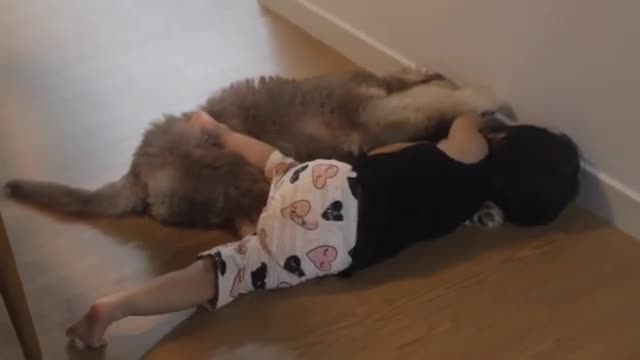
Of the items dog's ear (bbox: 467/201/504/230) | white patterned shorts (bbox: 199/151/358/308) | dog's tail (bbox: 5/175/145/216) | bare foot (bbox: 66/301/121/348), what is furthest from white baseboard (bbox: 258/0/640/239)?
bare foot (bbox: 66/301/121/348)

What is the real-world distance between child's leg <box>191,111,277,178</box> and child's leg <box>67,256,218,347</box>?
296 mm

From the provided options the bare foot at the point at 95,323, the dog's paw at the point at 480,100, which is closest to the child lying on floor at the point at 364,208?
the bare foot at the point at 95,323

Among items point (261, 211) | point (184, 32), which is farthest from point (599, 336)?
point (184, 32)

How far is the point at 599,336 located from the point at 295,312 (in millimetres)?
529

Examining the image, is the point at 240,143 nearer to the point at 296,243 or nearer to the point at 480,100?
Answer: the point at 296,243

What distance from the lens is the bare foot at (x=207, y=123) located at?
2027 mm

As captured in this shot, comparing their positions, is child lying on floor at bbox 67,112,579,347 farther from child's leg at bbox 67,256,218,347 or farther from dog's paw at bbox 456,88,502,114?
dog's paw at bbox 456,88,502,114

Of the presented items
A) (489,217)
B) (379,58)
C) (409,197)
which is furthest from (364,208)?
(379,58)

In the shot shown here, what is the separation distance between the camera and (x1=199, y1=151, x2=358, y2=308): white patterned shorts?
177cm

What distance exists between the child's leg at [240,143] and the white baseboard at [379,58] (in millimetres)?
538

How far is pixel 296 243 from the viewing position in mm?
1773

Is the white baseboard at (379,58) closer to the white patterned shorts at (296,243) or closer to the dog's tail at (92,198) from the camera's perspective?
the white patterned shorts at (296,243)

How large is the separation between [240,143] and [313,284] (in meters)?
0.36

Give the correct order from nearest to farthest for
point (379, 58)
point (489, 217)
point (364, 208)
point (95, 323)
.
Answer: point (95, 323) < point (364, 208) < point (489, 217) < point (379, 58)
